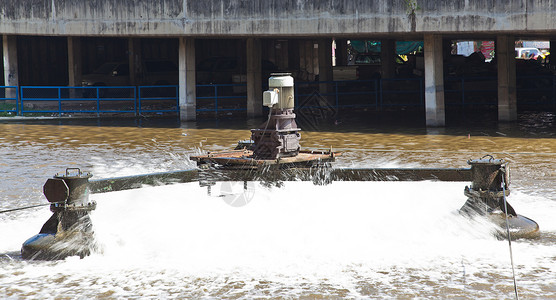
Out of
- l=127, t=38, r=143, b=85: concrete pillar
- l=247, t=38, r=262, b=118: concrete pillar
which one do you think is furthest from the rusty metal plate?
l=127, t=38, r=143, b=85: concrete pillar

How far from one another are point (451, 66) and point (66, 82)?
17.4 metres

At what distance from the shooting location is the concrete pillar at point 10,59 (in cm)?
2706

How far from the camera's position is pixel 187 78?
25.0 m

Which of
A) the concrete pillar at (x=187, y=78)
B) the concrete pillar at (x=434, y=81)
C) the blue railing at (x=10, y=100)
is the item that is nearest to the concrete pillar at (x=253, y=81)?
the concrete pillar at (x=187, y=78)

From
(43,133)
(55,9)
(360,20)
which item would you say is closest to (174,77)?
(55,9)

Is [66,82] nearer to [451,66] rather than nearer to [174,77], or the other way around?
[174,77]

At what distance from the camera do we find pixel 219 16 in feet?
74.2

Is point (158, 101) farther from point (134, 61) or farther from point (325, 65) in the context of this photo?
point (325, 65)

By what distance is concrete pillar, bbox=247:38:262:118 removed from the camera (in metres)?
26.8

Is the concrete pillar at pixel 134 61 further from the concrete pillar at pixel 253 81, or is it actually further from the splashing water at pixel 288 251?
the splashing water at pixel 288 251

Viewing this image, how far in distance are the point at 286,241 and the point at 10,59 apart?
20715 mm

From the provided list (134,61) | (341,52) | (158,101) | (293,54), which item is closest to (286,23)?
(158,101)

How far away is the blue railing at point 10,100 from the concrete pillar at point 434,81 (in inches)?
559

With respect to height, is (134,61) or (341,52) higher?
(341,52)
